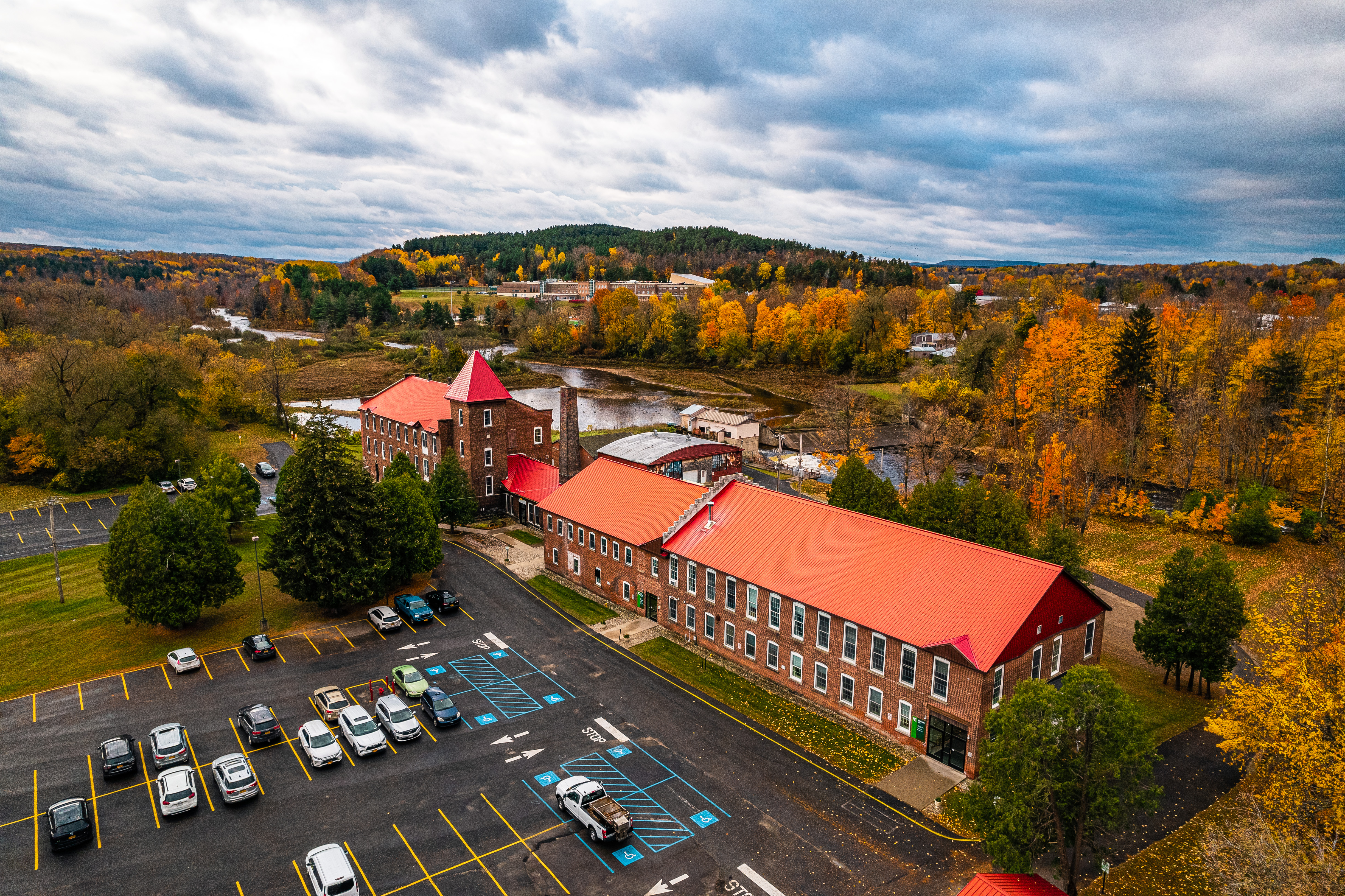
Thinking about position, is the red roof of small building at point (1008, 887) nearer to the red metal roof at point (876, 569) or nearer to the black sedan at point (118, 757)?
the red metal roof at point (876, 569)

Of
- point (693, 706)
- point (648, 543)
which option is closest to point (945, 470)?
point (648, 543)

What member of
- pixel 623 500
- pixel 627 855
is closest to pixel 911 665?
pixel 627 855

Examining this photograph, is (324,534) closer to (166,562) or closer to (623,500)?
(166,562)

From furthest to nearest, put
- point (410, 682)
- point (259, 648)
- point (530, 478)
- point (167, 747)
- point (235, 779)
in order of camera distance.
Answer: point (530, 478), point (259, 648), point (410, 682), point (167, 747), point (235, 779)

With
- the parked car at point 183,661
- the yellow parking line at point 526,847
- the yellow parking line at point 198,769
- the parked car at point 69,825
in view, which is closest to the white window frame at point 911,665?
the yellow parking line at point 526,847

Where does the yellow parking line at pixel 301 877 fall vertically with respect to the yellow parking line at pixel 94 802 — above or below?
above

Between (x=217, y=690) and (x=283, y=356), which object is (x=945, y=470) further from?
(x=283, y=356)
